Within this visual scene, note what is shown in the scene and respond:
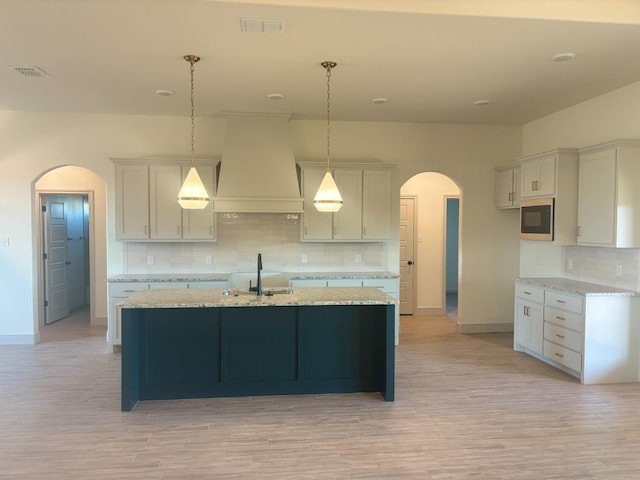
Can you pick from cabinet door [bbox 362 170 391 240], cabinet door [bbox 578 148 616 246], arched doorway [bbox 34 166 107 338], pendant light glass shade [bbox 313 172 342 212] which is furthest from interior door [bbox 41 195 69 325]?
cabinet door [bbox 578 148 616 246]

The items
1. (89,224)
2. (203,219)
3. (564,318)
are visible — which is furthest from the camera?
(89,224)

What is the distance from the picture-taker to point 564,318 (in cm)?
455

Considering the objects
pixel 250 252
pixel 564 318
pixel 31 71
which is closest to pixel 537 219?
pixel 564 318

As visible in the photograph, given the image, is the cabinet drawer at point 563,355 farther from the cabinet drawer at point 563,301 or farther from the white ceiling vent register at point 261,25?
the white ceiling vent register at point 261,25

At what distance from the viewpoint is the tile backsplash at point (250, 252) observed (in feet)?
19.3

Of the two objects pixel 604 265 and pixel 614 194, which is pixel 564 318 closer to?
pixel 604 265

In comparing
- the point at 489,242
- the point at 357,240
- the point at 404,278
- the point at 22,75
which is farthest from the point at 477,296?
the point at 22,75

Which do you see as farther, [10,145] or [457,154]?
[457,154]

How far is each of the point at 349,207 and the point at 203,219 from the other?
1.96 metres

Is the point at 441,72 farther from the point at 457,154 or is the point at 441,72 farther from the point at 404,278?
the point at 404,278

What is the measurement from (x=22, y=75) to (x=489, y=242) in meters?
6.16

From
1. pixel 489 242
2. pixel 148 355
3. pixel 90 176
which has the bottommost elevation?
pixel 148 355

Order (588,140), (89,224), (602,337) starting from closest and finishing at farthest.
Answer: (602,337), (588,140), (89,224)

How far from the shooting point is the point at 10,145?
5.66 metres
